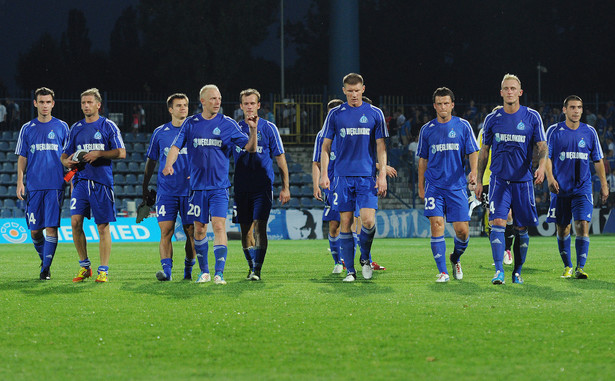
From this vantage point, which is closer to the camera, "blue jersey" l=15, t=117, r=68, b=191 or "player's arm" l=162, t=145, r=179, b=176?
"player's arm" l=162, t=145, r=179, b=176

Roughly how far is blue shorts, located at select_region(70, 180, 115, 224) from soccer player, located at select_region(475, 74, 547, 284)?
14.4 feet

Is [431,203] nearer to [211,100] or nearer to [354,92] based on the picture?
[354,92]

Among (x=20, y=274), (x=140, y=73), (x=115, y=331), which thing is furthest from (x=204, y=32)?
(x=115, y=331)

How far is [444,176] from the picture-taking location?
33.8 feet

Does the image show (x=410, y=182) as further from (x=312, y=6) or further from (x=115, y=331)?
(x=312, y=6)

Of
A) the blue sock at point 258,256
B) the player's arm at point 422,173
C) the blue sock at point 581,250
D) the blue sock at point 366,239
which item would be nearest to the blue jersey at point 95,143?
the blue sock at point 258,256

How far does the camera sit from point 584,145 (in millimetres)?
11219

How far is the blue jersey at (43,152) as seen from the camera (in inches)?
442

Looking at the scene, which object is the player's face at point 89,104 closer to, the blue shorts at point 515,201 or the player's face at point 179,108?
the player's face at point 179,108

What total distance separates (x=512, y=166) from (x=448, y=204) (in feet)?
3.07

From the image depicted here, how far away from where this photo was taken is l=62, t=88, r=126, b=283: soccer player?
10.5 m

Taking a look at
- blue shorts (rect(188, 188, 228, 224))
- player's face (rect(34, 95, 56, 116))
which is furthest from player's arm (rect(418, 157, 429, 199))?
player's face (rect(34, 95, 56, 116))

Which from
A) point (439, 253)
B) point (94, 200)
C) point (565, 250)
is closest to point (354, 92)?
point (439, 253)

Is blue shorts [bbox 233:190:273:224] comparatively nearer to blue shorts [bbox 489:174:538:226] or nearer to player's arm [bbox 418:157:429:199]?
player's arm [bbox 418:157:429:199]
